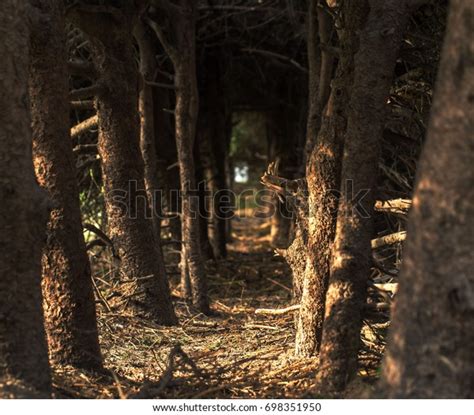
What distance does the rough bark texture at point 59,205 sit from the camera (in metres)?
4.62

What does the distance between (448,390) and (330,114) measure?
2.07 metres

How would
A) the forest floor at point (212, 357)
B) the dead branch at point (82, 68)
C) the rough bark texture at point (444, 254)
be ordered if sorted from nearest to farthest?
the rough bark texture at point (444, 254)
the forest floor at point (212, 357)
the dead branch at point (82, 68)

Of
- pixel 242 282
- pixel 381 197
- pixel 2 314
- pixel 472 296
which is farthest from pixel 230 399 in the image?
pixel 242 282

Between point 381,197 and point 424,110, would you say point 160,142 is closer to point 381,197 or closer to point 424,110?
point 381,197

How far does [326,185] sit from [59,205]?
5.22ft

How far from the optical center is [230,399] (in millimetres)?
4012

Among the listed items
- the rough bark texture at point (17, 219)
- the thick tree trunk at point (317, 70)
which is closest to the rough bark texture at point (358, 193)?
the rough bark texture at point (17, 219)

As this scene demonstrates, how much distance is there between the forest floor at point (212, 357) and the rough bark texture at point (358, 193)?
21 cm

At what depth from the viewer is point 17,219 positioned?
3.70m

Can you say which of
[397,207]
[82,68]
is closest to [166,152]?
[82,68]

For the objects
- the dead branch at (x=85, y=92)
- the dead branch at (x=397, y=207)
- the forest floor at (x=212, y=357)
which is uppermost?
the dead branch at (x=85, y=92)

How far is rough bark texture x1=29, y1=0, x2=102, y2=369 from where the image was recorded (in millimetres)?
4621

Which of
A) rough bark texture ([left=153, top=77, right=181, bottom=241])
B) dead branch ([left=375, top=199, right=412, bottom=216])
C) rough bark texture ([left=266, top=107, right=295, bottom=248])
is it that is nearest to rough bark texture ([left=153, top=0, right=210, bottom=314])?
rough bark texture ([left=153, top=77, right=181, bottom=241])

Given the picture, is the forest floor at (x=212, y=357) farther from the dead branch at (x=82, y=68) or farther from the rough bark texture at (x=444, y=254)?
the dead branch at (x=82, y=68)
